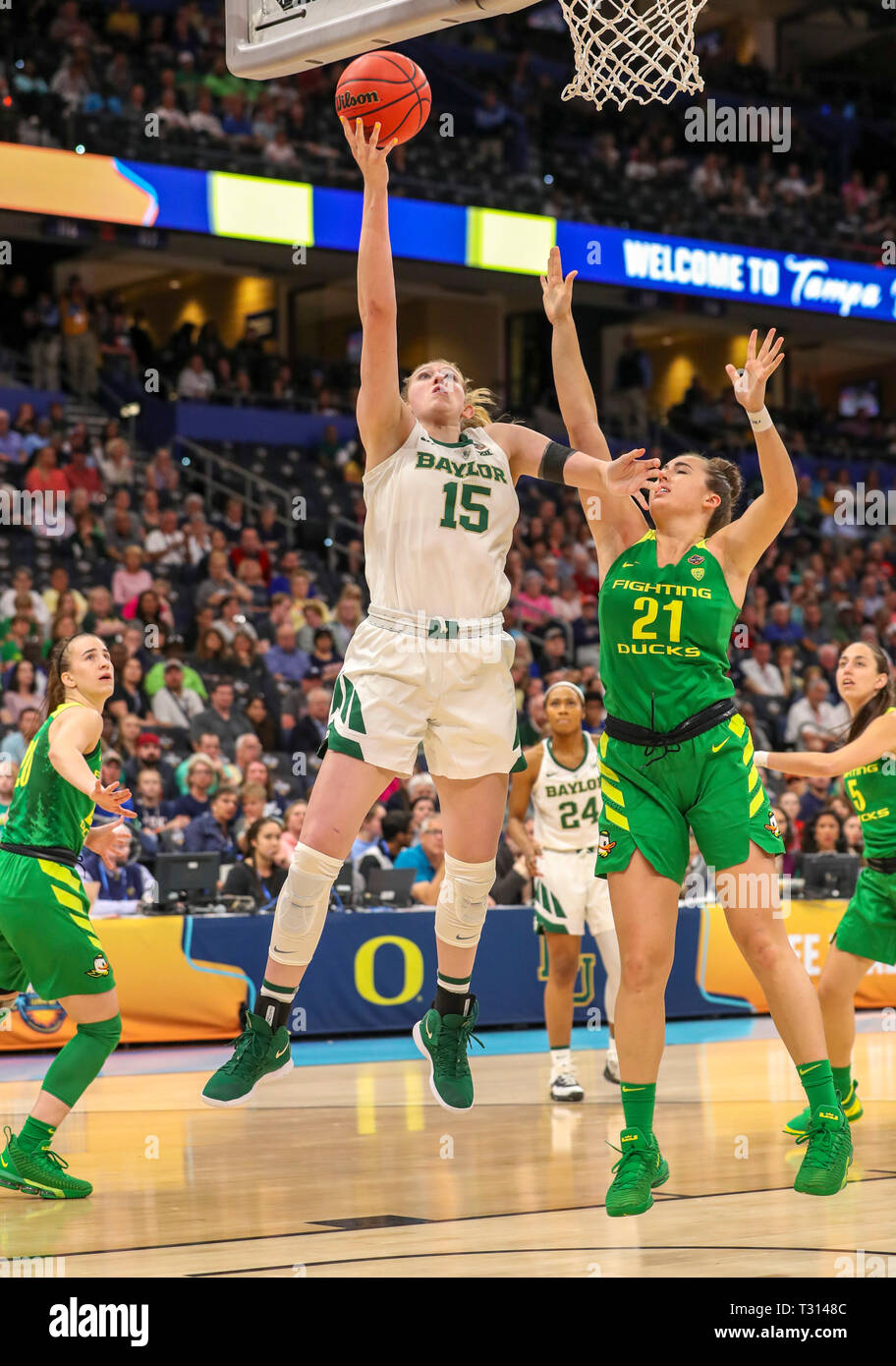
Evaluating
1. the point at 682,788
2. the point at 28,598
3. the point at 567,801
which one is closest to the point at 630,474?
the point at 682,788

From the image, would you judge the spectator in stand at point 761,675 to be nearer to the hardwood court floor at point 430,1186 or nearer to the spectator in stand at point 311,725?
the spectator in stand at point 311,725

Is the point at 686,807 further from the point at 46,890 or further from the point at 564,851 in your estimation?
the point at 564,851

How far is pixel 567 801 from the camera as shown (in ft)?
33.2

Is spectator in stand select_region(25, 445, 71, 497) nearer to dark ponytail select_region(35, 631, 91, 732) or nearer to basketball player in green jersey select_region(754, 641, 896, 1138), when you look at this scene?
dark ponytail select_region(35, 631, 91, 732)

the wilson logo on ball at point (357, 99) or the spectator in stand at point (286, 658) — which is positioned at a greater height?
the wilson logo on ball at point (357, 99)

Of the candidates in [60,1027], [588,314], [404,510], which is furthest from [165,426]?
[404,510]

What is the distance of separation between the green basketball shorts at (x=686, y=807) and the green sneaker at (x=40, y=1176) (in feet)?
8.18

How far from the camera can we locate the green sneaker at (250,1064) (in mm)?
5469

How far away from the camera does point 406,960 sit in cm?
1185

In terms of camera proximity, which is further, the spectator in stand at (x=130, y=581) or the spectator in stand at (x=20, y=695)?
the spectator in stand at (x=130, y=581)

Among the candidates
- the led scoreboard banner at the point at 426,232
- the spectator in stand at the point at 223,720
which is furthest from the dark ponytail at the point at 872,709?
the led scoreboard banner at the point at 426,232

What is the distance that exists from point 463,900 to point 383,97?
2.78m

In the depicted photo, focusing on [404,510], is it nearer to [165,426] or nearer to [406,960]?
[406,960]

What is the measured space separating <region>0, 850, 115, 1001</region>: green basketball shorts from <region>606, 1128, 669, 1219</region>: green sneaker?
7.57ft
